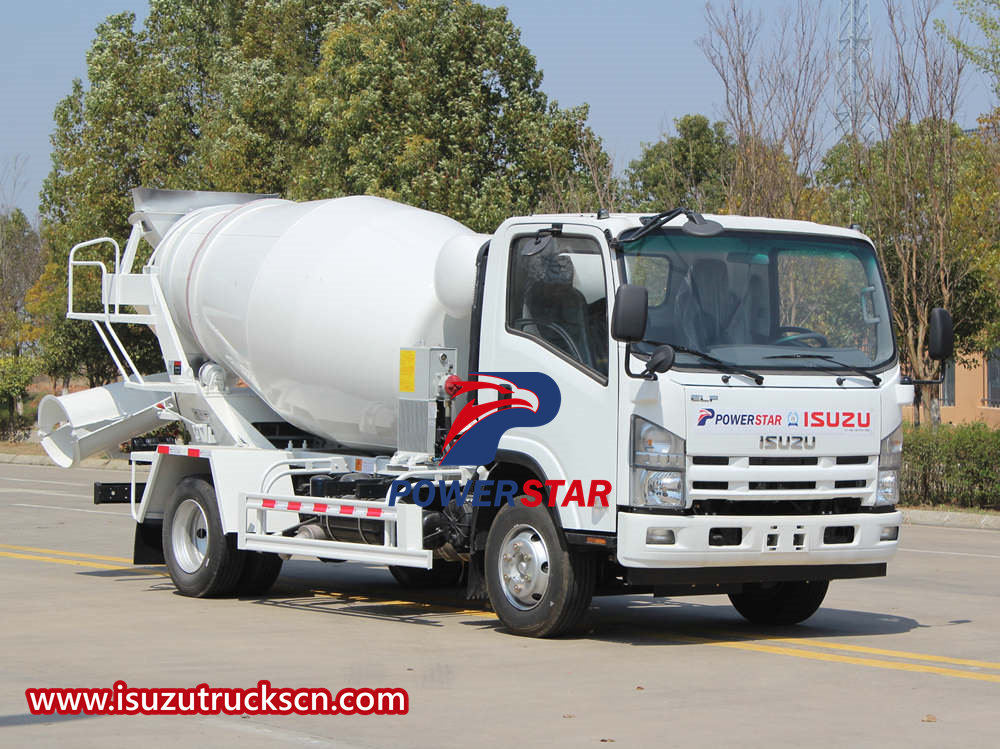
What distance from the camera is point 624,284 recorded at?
940 centimetres

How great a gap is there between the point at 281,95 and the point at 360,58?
611 cm

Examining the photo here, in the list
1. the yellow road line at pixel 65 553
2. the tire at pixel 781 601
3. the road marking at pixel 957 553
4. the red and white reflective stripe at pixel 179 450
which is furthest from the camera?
the road marking at pixel 957 553

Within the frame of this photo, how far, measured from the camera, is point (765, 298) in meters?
10.0

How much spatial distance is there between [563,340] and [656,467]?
1.21m

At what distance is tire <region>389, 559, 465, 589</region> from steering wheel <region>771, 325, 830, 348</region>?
4.55 metres

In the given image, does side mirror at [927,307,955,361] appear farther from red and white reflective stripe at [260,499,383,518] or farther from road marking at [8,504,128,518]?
road marking at [8,504,128,518]

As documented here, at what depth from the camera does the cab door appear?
31.4 feet

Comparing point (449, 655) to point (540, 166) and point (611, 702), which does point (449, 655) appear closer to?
point (611, 702)

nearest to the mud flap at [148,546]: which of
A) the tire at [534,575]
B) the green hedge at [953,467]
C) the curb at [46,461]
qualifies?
the tire at [534,575]

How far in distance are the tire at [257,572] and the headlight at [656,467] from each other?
4.26 m

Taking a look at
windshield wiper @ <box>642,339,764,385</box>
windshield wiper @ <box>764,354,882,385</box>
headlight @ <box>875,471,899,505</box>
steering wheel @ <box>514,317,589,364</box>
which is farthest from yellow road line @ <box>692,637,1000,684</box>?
steering wheel @ <box>514,317,589,364</box>

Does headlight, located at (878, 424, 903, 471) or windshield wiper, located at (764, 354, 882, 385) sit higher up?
windshield wiper, located at (764, 354, 882, 385)

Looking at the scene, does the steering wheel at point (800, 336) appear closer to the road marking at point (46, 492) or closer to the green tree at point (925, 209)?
the green tree at point (925, 209)

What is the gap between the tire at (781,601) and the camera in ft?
35.6
